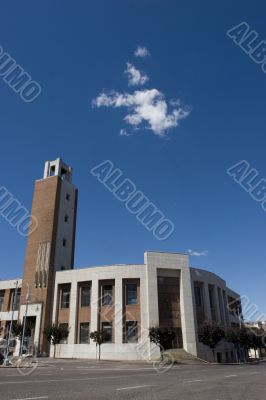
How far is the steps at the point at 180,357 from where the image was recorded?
4362 centimetres

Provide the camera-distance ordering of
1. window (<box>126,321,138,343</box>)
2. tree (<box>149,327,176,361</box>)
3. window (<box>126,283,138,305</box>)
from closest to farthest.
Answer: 1. tree (<box>149,327,176,361</box>)
2. window (<box>126,321,138,343</box>)
3. window (<box>126,283,138,305</box>)

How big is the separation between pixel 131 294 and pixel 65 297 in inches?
412

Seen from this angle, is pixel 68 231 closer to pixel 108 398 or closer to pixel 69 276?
pixel 69 276

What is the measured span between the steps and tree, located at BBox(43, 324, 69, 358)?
1360cm

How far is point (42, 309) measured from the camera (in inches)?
2071

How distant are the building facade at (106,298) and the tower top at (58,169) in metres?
4.35

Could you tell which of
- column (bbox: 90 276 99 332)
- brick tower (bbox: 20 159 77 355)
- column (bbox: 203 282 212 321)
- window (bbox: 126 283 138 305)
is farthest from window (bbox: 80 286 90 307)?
column (bbox: 203 282 212 321)

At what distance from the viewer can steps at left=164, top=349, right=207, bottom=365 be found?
43625 millimetres

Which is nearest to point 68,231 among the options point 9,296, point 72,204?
point 72,204

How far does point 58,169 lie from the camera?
63500mm

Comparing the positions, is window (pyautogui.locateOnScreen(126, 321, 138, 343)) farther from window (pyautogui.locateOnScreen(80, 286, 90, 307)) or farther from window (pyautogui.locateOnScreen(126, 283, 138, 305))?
window (pyautogui.locateOnScreen(80, 286, 90, 307))

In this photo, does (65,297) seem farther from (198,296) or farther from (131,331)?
(198,296)

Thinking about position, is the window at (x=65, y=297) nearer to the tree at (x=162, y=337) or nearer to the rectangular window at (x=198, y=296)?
the tree at (x=162, y=337)

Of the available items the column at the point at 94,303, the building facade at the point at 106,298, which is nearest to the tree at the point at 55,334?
the building facade at the point at 106,298
